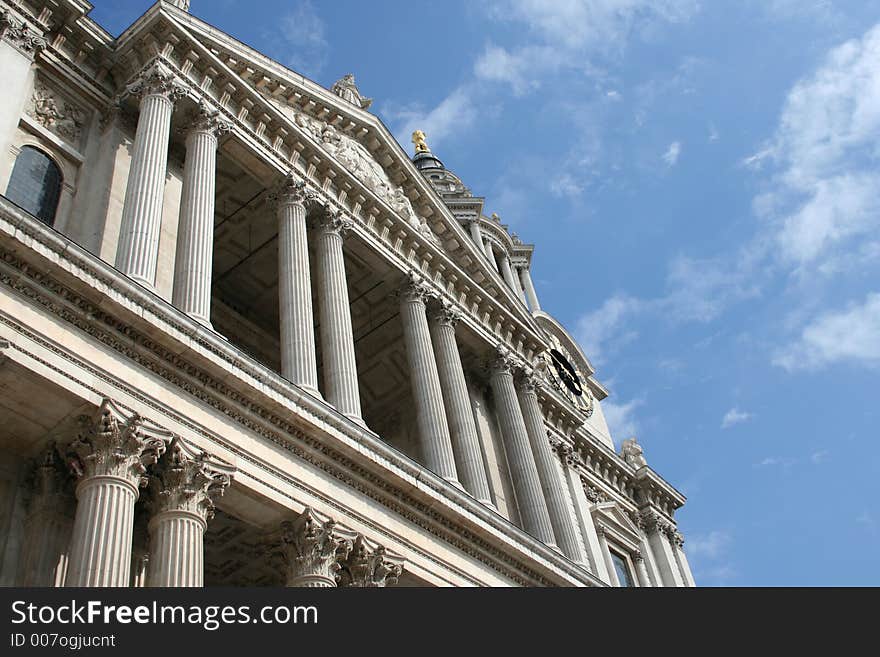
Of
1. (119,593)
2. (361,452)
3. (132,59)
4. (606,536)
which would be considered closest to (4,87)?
(132,59)

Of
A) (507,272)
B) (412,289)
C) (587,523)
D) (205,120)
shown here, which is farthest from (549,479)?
(507,272)

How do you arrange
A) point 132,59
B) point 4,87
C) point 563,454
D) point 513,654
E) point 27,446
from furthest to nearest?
point 563,454
point 132,59
point 4,87
point 27,446
point 513,654

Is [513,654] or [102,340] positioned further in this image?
[102,340]

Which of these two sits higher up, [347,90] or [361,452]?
[347,90]

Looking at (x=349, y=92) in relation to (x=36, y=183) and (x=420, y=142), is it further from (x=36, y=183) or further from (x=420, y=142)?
(x=420, y=142)

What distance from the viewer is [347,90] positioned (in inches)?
1227

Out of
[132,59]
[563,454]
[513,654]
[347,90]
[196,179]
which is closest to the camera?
[513,654]

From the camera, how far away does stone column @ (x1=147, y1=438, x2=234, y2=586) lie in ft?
48.3

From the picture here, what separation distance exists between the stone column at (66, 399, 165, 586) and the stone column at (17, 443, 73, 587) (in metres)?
0.62

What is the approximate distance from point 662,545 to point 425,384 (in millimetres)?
20173

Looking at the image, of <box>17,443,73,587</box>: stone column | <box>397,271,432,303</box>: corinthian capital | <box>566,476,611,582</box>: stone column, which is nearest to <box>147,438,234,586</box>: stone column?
<box>17,443,73,587</box>: stone column

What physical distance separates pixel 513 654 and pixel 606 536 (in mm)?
23842

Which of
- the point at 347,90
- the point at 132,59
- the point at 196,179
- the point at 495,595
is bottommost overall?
the point at 495,595

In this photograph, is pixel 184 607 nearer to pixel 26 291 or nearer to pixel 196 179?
pixel 26 291
